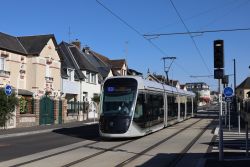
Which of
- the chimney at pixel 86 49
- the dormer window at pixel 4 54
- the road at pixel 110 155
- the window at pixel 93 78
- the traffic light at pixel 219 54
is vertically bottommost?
the road at pixel 110 155

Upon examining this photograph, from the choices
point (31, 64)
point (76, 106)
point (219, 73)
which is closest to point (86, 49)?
point (76, 106)

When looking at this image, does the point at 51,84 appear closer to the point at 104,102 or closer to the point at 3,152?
the point at 104,102

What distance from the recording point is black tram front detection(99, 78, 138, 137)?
74.1 ft

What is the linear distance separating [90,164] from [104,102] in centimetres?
944

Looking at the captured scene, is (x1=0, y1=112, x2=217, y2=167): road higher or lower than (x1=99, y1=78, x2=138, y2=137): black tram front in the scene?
lower

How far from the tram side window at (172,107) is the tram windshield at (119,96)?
954 centimetres

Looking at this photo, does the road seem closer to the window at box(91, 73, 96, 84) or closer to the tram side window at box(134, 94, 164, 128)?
the tram side window at box(134, 94, 164, 128)

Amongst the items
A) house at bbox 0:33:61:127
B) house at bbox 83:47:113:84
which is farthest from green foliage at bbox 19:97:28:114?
house at bbox 83:47:113:84

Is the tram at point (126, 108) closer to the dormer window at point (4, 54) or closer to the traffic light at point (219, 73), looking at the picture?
the traffic light at point (219, 73)

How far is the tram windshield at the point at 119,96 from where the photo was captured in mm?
22953

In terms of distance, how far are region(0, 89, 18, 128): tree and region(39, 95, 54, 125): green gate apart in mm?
6328

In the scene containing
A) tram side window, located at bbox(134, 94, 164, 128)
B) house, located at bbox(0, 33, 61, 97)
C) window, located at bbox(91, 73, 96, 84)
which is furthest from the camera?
window, located at bbox(91, 73, 96, 84)

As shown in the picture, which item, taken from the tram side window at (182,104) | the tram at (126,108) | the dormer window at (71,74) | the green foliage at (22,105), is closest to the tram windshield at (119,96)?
the tram at (126,108)

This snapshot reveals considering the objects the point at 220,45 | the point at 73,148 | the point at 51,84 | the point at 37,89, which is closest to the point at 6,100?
the point at 37,89
